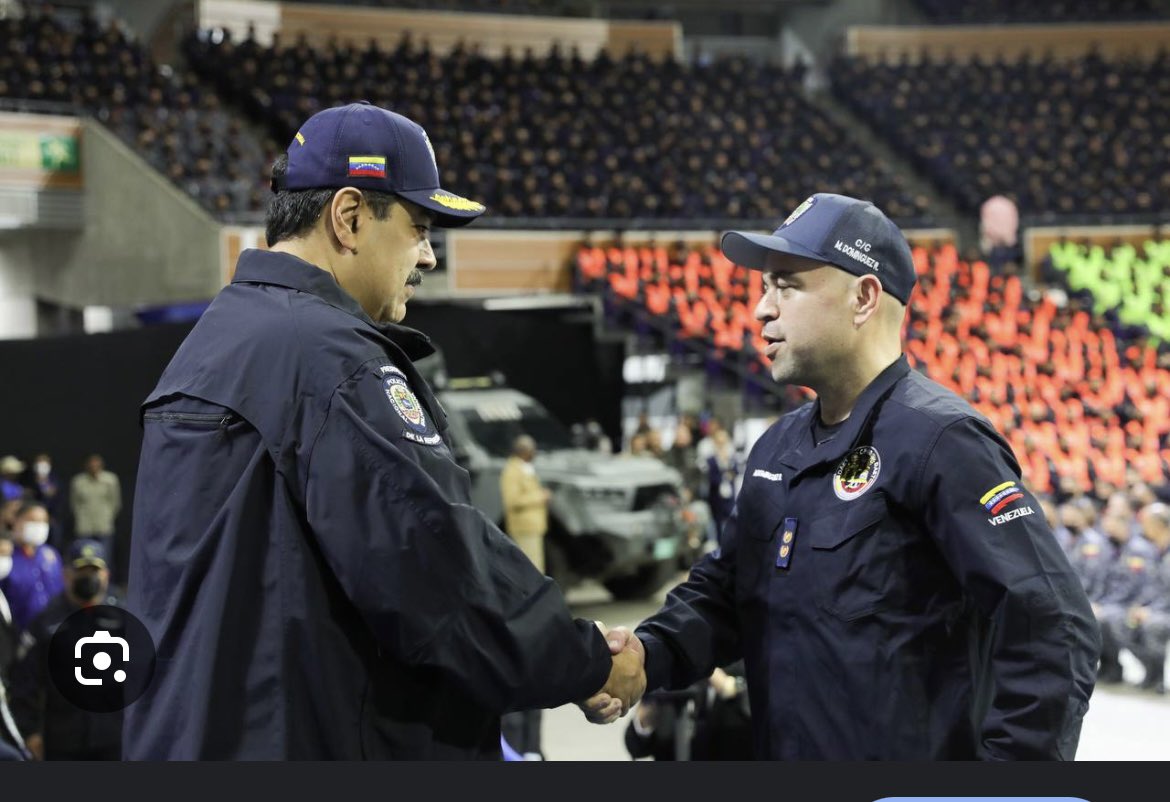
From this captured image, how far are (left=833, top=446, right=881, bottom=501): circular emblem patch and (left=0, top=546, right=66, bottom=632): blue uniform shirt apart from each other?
6.51 meters

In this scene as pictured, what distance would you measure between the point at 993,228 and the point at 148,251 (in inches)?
560

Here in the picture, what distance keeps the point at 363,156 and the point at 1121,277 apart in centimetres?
2371

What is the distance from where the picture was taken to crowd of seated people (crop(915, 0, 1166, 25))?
3303 cm

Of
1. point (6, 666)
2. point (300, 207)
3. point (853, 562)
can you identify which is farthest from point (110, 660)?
point (6, 666)

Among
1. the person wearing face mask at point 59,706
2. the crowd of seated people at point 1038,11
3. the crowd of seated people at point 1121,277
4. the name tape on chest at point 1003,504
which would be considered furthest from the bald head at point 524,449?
the crowd of seated people at point 1038,11

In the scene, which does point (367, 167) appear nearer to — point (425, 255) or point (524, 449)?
point (425, 255)

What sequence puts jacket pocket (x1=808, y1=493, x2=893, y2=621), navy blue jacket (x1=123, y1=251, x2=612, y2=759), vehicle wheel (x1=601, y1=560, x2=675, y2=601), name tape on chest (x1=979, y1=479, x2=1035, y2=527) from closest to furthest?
navy blue jacket (x1=123, y1=251, x2=612, y2=759), name tape on chest (x1=979, y1=479, x2=1035, y2=527), jacket pocket (x1=808, y1=493, x2=893, y2=621), vehicle wheel (x1=601, y1=560, x2=675, y2=601)

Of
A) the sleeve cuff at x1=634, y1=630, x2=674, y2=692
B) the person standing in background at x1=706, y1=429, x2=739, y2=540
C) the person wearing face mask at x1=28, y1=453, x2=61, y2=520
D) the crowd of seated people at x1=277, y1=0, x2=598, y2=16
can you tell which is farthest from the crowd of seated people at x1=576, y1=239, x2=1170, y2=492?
the sleeve cuff at x1=634, y1=630, x2=674, y2=692

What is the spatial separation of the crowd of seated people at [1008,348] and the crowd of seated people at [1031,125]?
14.6 ft

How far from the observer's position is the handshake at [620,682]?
283 centimetres

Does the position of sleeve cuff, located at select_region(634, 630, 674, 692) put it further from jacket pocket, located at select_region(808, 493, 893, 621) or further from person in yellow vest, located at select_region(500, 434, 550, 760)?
person in yellow vest, located at select_region(500, 434, 550, 760)

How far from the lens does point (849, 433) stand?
286 cm

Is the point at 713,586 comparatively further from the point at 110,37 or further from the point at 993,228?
the point at 993,228

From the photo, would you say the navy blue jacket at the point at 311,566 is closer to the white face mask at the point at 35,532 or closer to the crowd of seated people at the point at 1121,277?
the white face mask at the point at 35,532
